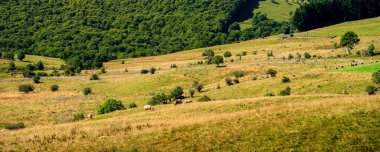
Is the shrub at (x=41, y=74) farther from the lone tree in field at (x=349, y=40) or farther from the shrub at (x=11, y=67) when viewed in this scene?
the lone tree in field at (x=349, y=40)

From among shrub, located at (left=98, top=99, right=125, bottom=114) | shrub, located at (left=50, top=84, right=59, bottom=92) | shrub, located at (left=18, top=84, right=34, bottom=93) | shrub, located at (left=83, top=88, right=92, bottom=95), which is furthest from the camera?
shrub, located at (left=50, top=84, right=59, bottom=92)

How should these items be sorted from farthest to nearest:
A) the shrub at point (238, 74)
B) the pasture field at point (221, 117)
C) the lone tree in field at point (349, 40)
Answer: the lone tree in field at point (349, 40) < the shrub at point (238, 74) < the pasture field at point (221, 117)

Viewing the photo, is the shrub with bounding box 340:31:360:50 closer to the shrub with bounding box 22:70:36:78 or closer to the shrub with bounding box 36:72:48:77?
the shrub with bounding box 36:72:48:77

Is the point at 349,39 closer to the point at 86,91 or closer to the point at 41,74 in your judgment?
the point at 86,91

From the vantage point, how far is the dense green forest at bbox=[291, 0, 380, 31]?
188m

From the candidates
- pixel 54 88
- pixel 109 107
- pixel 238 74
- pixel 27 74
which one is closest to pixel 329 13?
pixel 238 74

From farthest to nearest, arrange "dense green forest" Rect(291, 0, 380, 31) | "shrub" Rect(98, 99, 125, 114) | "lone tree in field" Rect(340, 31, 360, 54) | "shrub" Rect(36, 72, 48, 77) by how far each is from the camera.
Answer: "dense green forest" Rect(291, 0, 380, 31) → "shrub" Rect(36, 72, 48, 77) → "lone tree in field" Rect(340, 31, 360, 54) → "shrub" Rect(98, 99, 125, 114)

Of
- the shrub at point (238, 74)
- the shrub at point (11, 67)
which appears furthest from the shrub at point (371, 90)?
the shrub at point (11, 67)

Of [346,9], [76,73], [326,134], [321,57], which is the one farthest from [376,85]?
[346,9]

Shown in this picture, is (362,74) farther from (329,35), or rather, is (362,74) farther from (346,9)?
(346,9)

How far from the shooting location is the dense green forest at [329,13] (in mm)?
188500

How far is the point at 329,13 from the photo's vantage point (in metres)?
193

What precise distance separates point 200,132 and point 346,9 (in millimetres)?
172254

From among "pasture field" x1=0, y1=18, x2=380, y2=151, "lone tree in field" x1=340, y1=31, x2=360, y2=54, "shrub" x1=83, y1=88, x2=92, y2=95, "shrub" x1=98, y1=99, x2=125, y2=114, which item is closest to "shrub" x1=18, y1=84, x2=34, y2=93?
"pasture field" x1=0, y1=18, x2=380, y2=151
